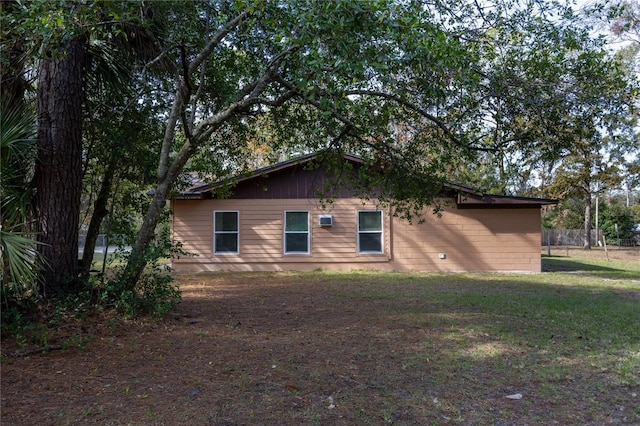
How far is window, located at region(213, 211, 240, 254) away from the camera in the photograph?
555 inches

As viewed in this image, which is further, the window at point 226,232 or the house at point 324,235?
the window at point 226,232

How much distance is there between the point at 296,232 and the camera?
14.1m

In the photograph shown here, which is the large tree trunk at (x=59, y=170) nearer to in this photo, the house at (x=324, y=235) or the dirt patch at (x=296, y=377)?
the dirt patch at (x=296, y=377)

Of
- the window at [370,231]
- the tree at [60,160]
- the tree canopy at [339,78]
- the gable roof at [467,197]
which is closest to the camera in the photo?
the tree canopy at [339,78]

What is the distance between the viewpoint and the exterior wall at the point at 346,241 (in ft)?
45.7

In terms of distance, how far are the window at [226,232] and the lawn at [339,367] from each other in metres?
6.01

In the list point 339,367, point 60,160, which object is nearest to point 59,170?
point 60,160

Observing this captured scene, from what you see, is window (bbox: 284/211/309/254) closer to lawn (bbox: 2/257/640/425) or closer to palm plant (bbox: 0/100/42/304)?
lawn (bbox: 2/257/640/425)

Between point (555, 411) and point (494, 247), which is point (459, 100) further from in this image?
point (494, 247)

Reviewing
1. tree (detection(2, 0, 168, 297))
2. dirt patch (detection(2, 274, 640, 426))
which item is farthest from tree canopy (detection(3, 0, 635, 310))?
dirt patch (detection(2, 274, 640, 426))

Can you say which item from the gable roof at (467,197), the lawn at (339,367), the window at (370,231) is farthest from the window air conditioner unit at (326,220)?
the lawn at (339,367)

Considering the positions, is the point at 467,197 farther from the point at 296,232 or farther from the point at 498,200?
the point at 296,232

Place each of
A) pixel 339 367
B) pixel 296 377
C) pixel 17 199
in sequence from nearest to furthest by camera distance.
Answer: pixel 296 377 → pixel 339 367 → pixel 17 199

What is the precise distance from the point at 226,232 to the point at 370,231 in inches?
172
